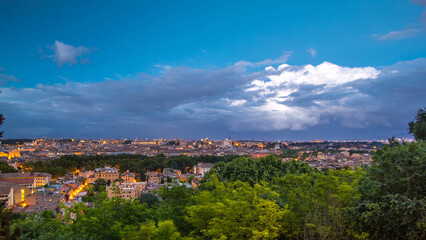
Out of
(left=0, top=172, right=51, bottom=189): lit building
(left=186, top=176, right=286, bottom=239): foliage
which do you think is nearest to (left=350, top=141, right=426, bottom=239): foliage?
(left=186, top=176, right=286, bottom=239): foliage

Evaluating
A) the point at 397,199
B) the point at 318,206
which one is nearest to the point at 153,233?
the point at 318,206

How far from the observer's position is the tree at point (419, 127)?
13.1m

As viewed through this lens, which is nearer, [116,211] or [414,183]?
[414,183]

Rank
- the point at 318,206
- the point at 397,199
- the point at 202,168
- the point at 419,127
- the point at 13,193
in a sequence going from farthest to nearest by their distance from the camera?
the point at 202,168, the point at 13,193, the point at 419,127, the point at 318,206, the point at 397,199

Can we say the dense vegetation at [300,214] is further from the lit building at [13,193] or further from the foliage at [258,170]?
the lit building at [13,193]

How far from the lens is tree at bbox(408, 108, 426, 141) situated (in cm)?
1309

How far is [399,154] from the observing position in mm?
7246

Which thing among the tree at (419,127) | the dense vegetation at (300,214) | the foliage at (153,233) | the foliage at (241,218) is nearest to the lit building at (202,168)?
the tree at (419,127)

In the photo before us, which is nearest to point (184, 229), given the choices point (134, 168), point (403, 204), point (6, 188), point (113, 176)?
point (403, 204)

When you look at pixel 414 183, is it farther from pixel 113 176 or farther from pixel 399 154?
pixel 113 176

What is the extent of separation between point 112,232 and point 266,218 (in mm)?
4275

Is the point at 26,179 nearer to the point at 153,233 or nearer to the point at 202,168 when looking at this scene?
the point at 202,168

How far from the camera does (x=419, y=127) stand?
524 inches

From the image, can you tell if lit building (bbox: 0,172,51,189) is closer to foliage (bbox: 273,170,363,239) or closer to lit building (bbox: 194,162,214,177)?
lit building (bbox: 194,162,214,177)
